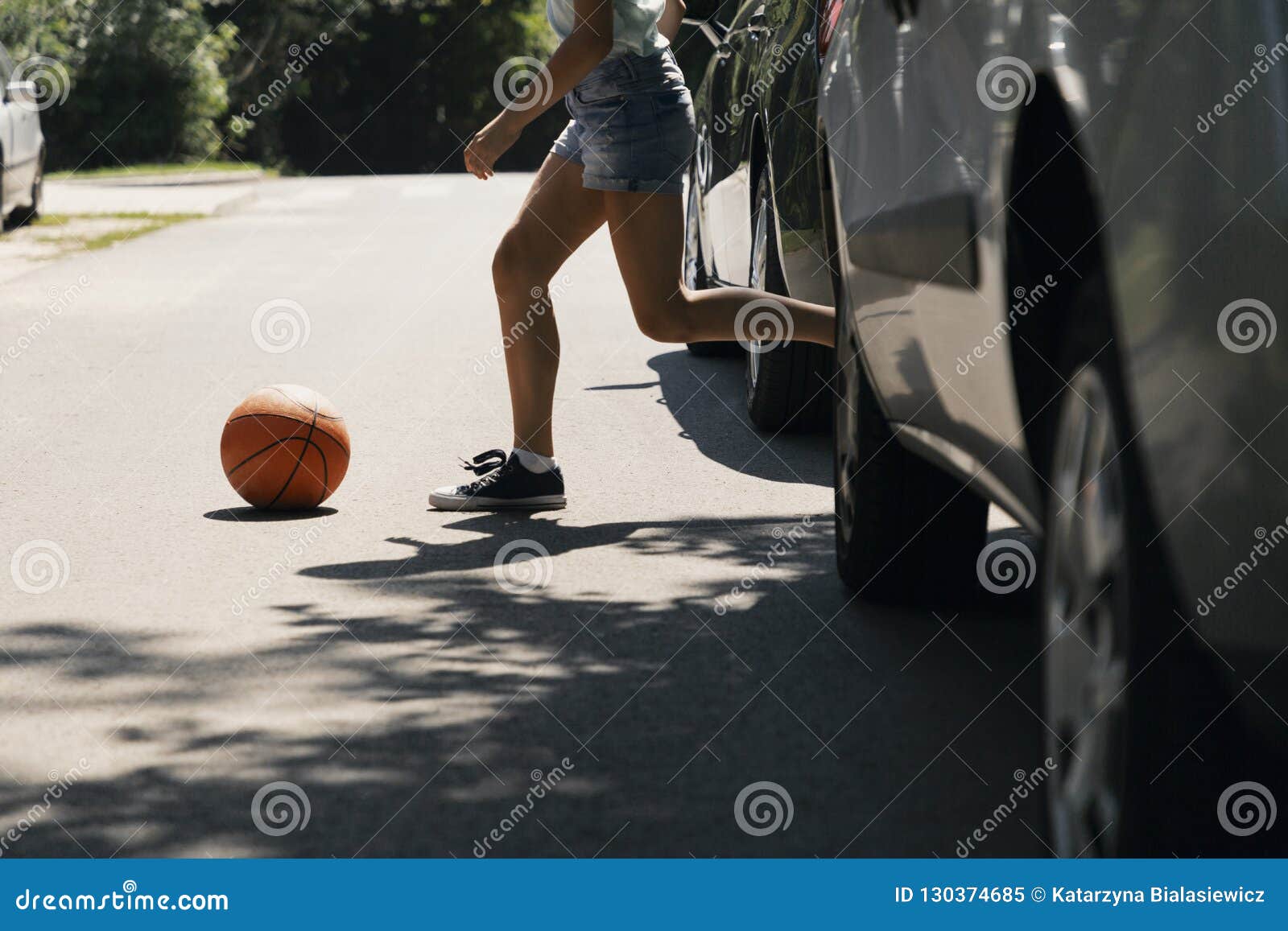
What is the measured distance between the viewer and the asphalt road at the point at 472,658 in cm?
340

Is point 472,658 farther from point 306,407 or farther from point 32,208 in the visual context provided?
point 32,208


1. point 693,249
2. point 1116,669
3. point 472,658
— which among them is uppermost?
point 1116,669

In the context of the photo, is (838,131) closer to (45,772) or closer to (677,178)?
(677,178)

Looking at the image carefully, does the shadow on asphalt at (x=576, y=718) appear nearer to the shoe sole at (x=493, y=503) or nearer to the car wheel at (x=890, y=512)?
the car wheel at (x=890, y=512)

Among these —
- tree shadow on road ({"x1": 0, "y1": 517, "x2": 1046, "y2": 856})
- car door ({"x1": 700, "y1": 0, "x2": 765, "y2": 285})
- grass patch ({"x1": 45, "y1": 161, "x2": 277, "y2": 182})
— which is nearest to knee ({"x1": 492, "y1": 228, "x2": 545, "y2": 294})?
tree shadow on road ({"x1": 0, "y1": 517, "x2": 1046, "y2": 856})

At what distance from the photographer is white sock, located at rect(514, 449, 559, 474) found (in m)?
6.12

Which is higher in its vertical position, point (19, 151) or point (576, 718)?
point (576, 718)

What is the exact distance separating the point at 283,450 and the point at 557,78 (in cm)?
150

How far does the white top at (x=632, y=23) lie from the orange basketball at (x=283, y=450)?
4.87 ft

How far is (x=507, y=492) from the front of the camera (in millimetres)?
6145

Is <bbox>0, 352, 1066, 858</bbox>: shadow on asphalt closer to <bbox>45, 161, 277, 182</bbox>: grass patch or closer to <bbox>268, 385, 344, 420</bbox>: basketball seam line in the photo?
<bbox>268, 385, 344, 420</bbox>: basketball seam line

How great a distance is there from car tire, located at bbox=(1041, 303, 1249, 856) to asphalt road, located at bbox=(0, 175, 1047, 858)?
0.28 m

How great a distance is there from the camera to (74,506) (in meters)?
6.15

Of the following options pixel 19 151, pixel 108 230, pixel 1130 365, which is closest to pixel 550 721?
pixel 1130 365
